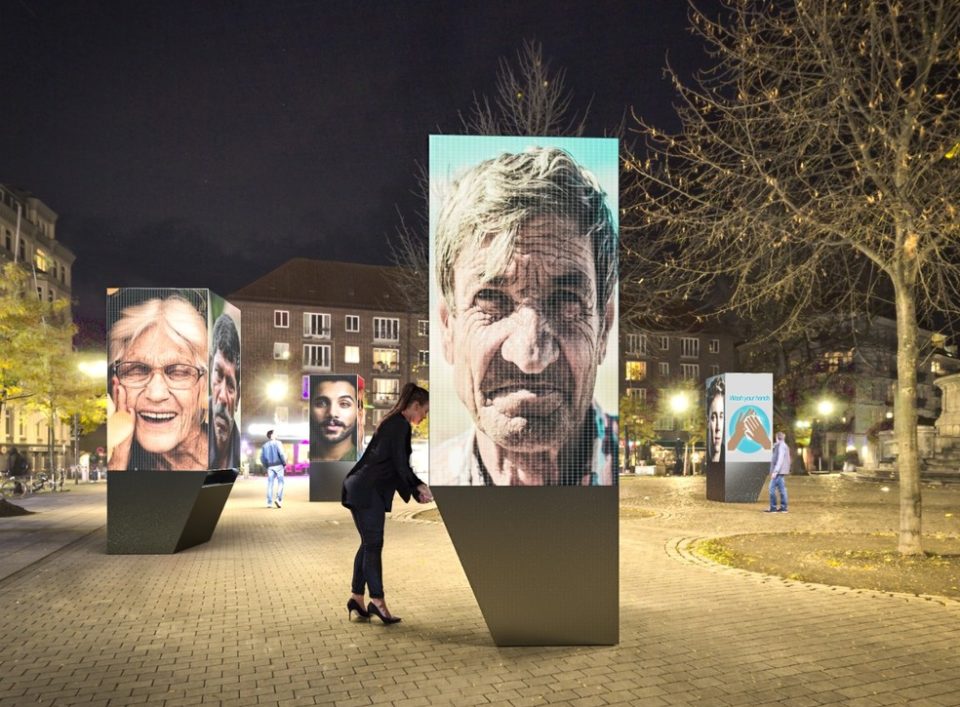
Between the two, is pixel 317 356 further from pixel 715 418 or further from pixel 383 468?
pixel 383 468

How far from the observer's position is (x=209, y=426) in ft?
40.2

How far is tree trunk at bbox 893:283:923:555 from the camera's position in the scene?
1052 centimetres

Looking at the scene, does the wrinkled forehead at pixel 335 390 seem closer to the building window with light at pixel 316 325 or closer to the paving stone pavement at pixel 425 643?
the paving stone pavement at pixel 425 643

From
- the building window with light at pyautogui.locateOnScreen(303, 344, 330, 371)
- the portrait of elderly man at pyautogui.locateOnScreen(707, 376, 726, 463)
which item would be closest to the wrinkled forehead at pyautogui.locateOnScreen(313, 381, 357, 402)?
the portrait of elderly man at pyautogui.locateOnScreen(707, 376, 726, 463)

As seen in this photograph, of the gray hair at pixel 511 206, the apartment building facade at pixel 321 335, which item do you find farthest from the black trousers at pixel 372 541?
the apartment building facade at pixel 321 335

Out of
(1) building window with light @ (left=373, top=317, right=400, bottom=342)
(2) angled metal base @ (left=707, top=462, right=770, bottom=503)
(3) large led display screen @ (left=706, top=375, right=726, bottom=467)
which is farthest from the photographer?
(1) building window with light @ (left=373, top=317, right=400, bottom=342)

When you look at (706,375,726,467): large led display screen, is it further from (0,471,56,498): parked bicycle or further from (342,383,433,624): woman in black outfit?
(0,471,56,498): parked bicycle

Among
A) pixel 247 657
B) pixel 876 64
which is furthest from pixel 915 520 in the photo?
pixel 247 657

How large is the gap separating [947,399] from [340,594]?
108 feet

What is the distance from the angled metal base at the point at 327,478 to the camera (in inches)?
917

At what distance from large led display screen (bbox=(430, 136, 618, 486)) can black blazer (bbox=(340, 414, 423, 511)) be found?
0.80 m

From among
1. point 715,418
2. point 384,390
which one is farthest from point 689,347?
point 715,418

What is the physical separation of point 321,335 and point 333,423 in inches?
1925

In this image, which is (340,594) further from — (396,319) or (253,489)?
(396,319)
